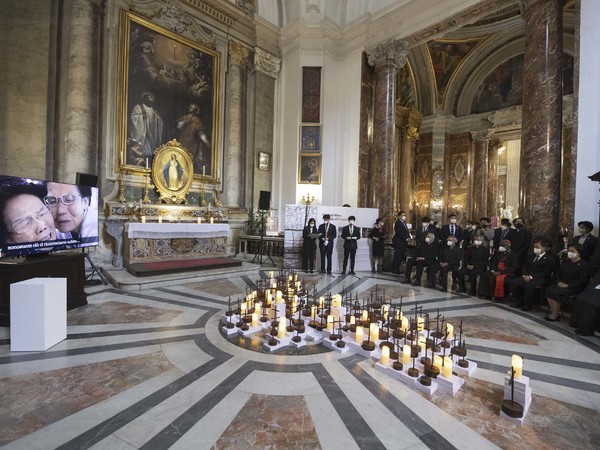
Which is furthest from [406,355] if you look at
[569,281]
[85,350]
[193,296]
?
[193,296]

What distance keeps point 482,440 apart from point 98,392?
3.35m

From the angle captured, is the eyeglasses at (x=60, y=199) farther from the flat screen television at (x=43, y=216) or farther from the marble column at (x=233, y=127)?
the marble column at (x=233, y=127)

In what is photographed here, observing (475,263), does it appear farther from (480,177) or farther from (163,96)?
(480,177)

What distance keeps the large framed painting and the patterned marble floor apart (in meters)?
6.83

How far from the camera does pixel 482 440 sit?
93.9 inches

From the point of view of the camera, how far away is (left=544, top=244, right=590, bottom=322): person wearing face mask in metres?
5.32

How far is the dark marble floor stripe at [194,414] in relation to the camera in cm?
228

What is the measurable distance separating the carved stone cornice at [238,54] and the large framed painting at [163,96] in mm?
735

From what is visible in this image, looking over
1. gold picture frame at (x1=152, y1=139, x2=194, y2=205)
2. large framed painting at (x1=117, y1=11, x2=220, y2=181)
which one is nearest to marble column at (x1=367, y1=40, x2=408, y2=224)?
large framed painting at (x1=117, y1=11, x2=220, y2=181)

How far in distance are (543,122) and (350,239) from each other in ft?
18.4

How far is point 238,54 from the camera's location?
39.7ft

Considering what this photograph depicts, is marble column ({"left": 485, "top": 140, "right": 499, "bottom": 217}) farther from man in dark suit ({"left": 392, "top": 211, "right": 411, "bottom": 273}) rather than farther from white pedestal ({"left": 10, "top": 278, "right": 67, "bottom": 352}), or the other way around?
white pedestal ({"left": 10, "top": 278, "right": 67, "bottom": 352})

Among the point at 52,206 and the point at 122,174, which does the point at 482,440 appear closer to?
the point at 52,206

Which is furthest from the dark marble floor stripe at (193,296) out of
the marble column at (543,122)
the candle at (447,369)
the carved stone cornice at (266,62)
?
the carved stone cornice at (266,62)
